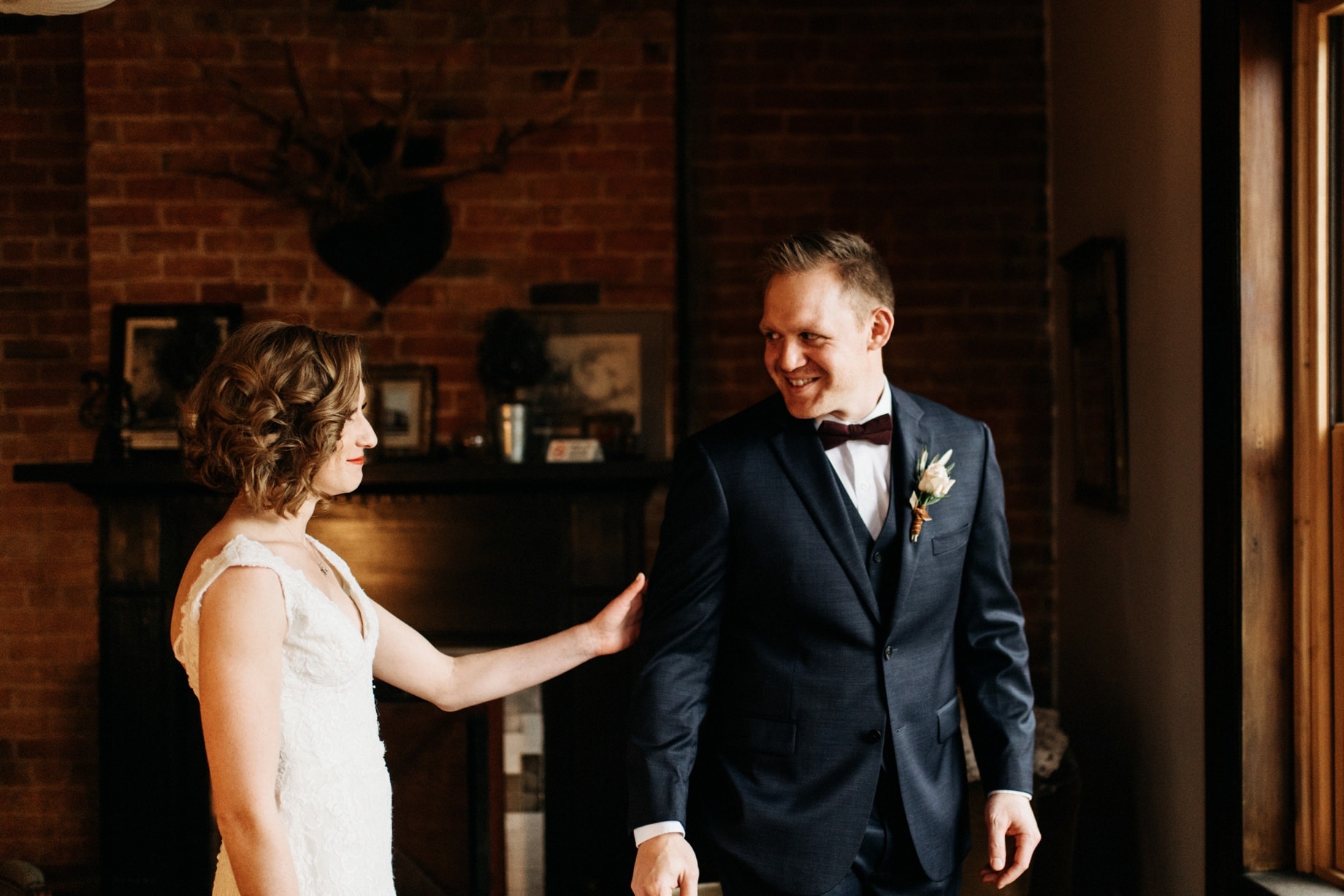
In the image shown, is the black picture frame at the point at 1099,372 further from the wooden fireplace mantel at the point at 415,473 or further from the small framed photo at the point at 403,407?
the small framed photo at the point at 403,407

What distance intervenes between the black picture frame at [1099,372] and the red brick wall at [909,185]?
32 centimetres

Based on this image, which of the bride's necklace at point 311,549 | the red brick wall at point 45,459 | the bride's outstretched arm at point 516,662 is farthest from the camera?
the red brick wall at point 45,459

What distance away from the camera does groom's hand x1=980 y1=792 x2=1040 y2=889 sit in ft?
5.34

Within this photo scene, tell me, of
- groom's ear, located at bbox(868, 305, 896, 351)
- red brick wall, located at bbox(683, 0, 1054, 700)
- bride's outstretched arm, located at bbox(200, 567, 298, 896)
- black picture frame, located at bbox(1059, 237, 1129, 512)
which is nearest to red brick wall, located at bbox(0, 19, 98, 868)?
red brick wall, located at bbox(683, 0, 1054, 700)

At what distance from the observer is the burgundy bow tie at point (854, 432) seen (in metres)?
1.69

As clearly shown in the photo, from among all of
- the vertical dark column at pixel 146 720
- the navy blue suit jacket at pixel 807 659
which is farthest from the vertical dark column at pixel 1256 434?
the vertical dark column at pixel 146 720

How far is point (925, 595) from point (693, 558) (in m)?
0.38

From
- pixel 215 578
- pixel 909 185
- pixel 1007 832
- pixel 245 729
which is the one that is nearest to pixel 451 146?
pixel 909 185

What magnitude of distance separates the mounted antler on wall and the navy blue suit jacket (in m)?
1.88

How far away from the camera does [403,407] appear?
3.28 m

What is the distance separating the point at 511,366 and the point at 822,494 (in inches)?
69.2

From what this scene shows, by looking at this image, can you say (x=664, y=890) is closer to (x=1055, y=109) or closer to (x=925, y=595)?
(x=925, y=595)

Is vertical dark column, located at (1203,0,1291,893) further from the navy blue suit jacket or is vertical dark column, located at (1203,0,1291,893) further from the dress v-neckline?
the dress v-neckline

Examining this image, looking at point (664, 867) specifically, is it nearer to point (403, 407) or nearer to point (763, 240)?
point (403, 407)
